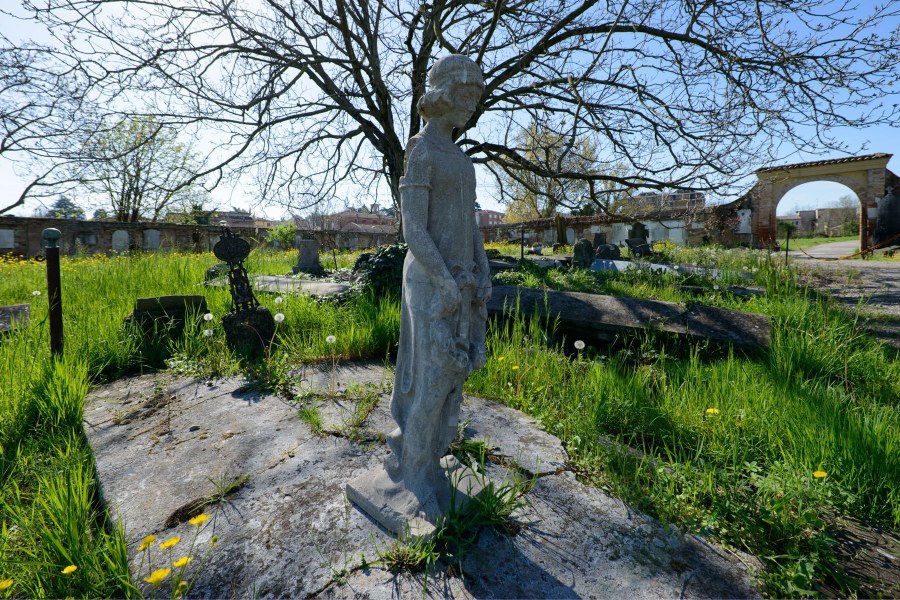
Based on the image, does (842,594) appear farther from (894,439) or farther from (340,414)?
(340,414)

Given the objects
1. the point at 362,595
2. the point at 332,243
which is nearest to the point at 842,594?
the point at 362,595

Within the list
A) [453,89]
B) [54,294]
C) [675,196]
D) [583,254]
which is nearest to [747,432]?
[453,89]

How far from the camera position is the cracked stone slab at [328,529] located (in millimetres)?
1504

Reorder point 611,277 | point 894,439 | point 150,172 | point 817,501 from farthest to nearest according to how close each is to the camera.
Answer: point 150,172, point 611,277, point 894,439, point 817,501

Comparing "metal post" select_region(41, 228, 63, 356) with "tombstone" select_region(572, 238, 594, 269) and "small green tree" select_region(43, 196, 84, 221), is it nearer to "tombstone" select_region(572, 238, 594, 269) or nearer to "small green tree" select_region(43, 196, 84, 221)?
"tombstone" select_region(572, 238, 594, 269)

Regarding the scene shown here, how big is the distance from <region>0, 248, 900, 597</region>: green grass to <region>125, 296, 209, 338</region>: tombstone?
0.63ft

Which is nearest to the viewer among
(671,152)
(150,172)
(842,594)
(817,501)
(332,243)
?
(842,594)

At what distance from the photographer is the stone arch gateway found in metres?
18.3

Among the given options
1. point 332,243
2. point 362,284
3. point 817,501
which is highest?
point 332,243

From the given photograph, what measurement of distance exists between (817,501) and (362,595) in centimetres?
192

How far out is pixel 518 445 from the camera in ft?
8.25

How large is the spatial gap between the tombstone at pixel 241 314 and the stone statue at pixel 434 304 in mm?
2743

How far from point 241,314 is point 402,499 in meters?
3.27

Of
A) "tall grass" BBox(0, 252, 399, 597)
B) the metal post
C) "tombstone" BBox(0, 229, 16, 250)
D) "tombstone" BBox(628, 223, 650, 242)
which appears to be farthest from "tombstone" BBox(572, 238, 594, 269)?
"tombstone" BBox(0, 229, 16, 250)
